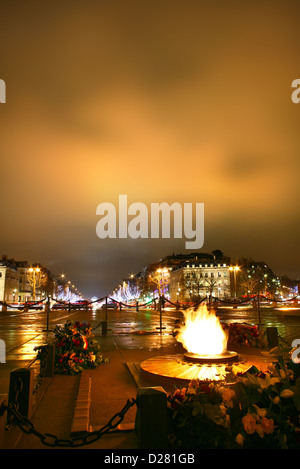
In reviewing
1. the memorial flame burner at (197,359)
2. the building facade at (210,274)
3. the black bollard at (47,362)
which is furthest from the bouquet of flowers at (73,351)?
the building facade at (210,274)

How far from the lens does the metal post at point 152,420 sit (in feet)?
12.4

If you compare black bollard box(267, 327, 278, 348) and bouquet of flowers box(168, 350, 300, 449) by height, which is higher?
bouquet of flowers box(168, 350, 300, 449)

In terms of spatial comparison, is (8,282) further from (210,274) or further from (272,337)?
(272,337)

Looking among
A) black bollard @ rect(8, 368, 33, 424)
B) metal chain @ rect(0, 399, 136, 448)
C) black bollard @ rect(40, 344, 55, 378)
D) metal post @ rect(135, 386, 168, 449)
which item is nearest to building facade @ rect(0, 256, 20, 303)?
black bollard @ rect(40, 344, 55, 378)

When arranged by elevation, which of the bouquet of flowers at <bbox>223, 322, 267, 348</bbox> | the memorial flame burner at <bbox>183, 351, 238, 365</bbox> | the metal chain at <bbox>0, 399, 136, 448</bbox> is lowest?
the bouquet of flowers at <bbox>223, 322, 267, 348</bbox>

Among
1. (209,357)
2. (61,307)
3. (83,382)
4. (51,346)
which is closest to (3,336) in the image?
(51,346)

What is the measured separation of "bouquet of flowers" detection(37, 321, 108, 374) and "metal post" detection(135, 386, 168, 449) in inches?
189

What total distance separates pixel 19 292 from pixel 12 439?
153882 mm

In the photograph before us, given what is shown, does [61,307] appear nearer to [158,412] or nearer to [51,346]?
[51,346]

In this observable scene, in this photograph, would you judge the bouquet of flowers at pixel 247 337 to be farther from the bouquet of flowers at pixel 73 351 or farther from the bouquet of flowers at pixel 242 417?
the bouquet of flowers at pixel 242 417

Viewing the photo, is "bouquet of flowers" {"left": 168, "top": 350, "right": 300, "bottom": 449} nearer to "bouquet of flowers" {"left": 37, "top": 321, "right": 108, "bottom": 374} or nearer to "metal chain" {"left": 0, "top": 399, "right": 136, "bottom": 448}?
"metal chain" {"left": 0, "top": 399, "right": 136, "bottom": 448}

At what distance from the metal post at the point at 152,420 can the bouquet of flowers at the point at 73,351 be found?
4.81 meters

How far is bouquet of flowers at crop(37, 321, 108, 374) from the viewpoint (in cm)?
829

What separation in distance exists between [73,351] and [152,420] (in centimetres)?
515
